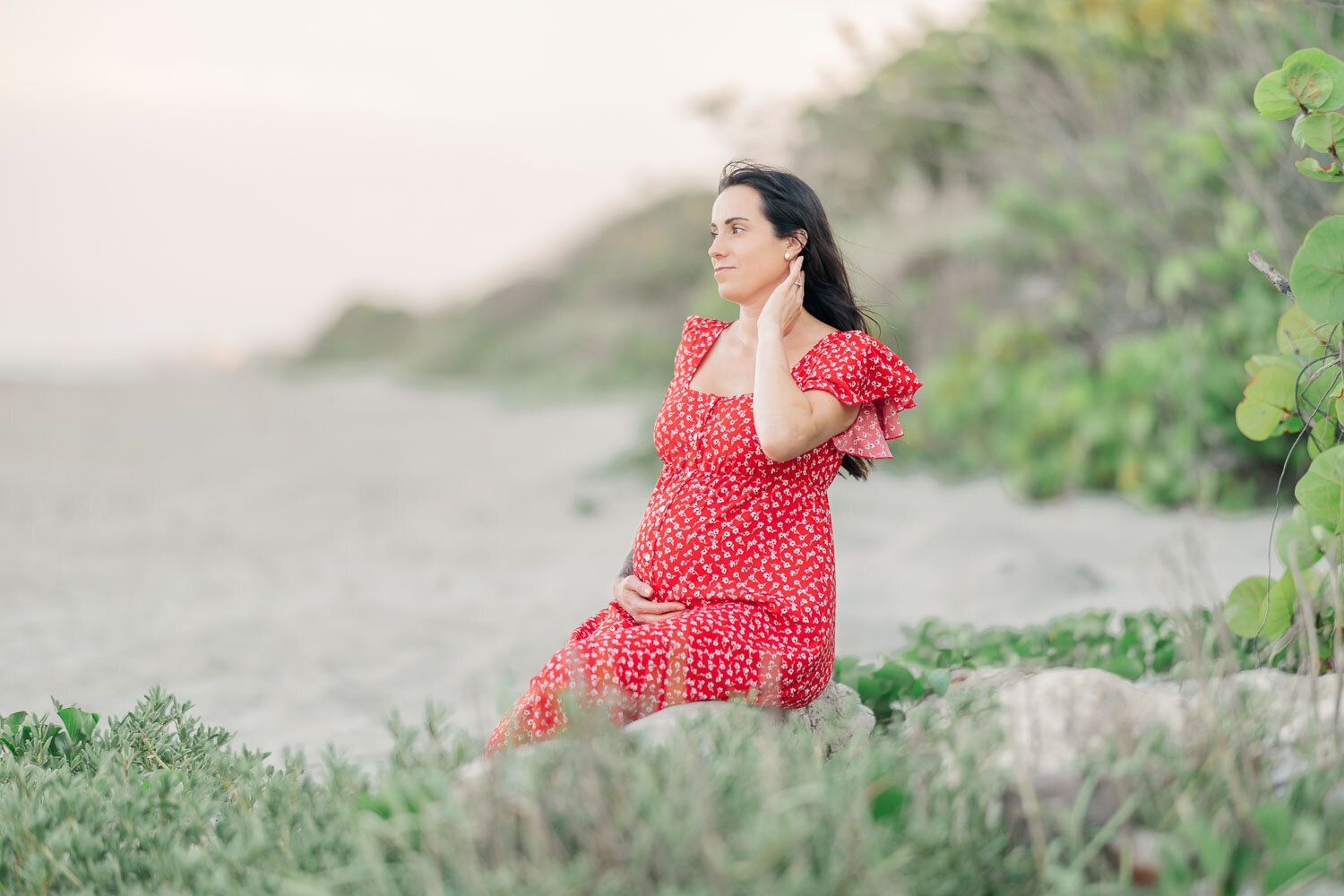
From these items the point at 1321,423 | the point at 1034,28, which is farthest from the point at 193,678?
the point at 1034,28

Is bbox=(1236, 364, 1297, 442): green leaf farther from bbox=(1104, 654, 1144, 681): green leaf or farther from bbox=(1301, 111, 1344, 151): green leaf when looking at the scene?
bbox=(1104, 654, 1144, 681): green leaf

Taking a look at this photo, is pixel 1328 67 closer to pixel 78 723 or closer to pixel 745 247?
pixel 745 247

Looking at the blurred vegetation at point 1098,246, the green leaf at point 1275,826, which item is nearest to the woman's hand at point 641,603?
the green leaf at point 1275,826

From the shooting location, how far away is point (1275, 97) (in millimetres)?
2334

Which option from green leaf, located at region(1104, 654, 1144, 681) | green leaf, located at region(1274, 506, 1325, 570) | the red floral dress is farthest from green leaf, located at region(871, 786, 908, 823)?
green leaf, located at region(1104, 654, 1144, 681)

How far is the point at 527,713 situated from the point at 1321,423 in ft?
6.34

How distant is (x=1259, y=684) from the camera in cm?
225

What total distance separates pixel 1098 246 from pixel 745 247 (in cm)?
482

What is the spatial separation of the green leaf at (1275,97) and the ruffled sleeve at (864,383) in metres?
0.90

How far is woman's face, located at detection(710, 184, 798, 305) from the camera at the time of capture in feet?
8.39

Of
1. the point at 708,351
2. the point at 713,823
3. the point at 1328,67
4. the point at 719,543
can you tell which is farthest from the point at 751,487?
the point at 1328,67

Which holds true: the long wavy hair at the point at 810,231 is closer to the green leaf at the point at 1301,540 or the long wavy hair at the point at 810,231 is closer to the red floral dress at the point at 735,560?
the red floral dress at the point at 735,560

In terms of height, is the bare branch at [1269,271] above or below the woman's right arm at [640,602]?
above

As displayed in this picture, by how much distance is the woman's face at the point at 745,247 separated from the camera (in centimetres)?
256
